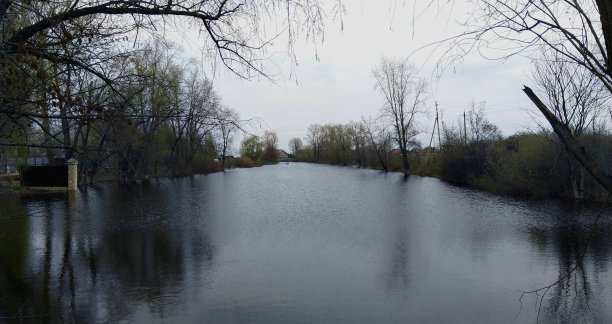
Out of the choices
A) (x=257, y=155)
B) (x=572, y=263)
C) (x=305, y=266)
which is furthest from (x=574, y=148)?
(x=257, y=155)

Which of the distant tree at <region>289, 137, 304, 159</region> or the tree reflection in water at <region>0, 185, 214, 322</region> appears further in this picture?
the distant tree at <region>289, 137, 304, 159</region>

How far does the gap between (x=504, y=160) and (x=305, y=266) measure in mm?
22644

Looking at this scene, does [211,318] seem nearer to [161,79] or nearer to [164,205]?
[161,79]

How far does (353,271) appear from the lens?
31.4 feet

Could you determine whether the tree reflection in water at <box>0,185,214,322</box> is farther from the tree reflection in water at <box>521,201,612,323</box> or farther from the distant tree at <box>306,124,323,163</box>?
the distant tree at <box>306,124,323,163</box>

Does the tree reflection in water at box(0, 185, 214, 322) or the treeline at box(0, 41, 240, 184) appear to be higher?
the treeline at box(0, 41, 240, 184)

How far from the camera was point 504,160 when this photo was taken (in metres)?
29.0

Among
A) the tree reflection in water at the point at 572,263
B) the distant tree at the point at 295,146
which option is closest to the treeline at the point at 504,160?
the tree reflection in water at the point at 572,263

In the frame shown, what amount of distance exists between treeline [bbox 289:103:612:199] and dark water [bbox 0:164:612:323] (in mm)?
2369

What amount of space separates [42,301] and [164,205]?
14.9m

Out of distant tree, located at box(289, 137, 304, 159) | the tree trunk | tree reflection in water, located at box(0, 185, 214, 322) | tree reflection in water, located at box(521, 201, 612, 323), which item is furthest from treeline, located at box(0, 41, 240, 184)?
distant tree, located at box(289, 137, 304, 159)

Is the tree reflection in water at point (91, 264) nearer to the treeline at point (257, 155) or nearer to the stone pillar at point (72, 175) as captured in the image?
the stone pillar at point (72, 175)

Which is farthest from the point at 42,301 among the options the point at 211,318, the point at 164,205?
the point at 164,205

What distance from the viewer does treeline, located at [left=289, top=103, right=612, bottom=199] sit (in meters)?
22.5
